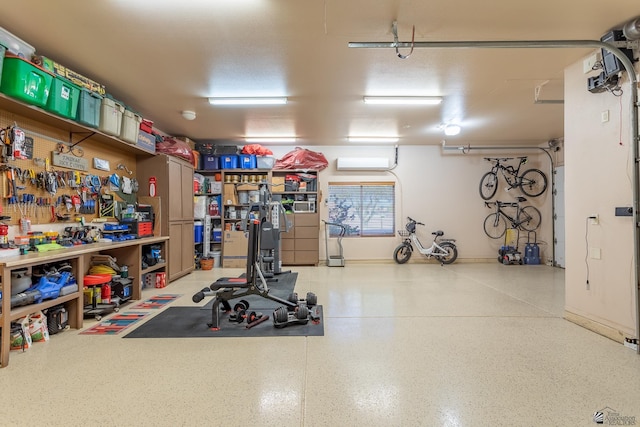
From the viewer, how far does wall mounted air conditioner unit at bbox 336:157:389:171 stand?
7402mm

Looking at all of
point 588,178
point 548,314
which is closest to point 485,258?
point 548,314

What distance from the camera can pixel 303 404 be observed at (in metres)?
1.91

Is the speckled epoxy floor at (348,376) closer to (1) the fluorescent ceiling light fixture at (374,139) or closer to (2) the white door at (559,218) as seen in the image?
(1) the fluorescent ceiling light fixture at (374,139)

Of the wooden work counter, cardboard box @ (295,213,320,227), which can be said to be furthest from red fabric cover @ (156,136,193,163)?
cardboard box @ (295,213,320,227)

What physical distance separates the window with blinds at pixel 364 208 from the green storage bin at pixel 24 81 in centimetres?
567

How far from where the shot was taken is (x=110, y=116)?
3.85 meters

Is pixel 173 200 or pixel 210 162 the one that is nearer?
pixel 173 200

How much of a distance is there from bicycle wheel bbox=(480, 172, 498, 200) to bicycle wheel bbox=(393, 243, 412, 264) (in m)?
2.37

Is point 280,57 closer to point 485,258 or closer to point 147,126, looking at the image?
point 147,126

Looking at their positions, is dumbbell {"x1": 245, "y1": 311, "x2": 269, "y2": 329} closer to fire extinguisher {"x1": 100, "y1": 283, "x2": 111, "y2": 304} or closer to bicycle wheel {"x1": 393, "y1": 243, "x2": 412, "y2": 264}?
fire extinguisher {"x1": 100, "y1": 283, "x2": 111, "y2": 304}

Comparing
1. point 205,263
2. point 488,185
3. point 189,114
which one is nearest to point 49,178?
point 189,114

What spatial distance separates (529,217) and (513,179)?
1025 mm

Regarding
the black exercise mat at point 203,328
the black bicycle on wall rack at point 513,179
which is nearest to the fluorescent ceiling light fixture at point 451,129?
the black bicycle on wall rack at point 513,179

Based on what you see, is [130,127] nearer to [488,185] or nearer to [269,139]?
[269,139]
